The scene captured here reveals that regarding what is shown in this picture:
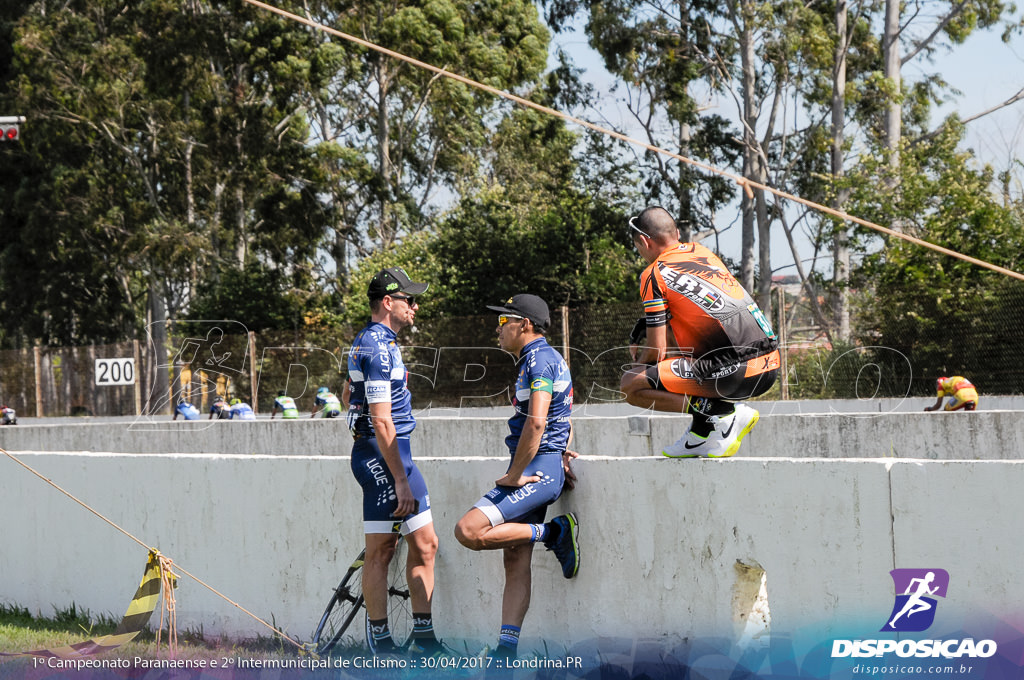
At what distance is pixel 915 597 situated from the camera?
14.2 ft

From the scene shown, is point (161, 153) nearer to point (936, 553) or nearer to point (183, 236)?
point (183, 236)

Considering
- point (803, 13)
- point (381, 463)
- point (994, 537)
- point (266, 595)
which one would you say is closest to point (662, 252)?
point (381, 463)

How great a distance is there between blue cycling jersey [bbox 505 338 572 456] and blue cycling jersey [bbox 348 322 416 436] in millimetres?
646

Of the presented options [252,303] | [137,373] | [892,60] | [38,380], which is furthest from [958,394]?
[252,303]

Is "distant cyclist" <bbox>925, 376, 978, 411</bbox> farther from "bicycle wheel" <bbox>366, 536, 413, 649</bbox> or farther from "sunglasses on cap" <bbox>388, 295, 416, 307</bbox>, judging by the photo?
→ "sunglasses on cap" <bbox>388, 295, 416, 307</bbox>

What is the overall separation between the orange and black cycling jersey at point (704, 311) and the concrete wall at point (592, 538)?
2.06 ft

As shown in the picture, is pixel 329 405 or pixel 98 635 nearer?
pixel 98 635

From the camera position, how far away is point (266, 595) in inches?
265

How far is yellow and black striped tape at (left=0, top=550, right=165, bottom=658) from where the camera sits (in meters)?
6.58

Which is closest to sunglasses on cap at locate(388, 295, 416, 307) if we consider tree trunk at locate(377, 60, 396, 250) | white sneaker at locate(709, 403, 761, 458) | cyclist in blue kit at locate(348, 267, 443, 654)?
cyclist in blue kit at locate(348, 267, 443, 654)

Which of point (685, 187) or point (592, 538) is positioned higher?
point (685, 187)

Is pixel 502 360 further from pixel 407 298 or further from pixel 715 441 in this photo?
pixel 715 441

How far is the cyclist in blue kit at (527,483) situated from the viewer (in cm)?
529

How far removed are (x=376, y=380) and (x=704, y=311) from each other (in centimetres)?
168
